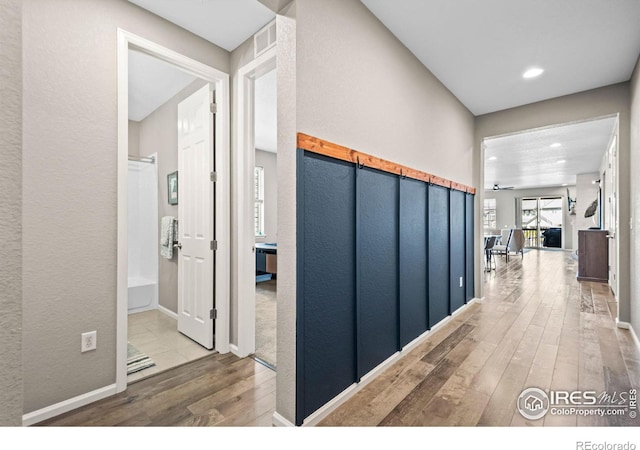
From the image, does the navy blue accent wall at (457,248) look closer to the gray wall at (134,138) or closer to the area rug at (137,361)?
the area rug at (137,361)

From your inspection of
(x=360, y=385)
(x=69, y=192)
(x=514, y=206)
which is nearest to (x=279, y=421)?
(x=360, y=385)

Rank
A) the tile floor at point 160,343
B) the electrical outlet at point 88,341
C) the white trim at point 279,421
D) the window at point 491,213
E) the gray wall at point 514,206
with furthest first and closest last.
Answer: the window at point 491,213
the gray wall at point 514,206
the tile floor at point 160,343
the electrical outlet at point 88,341
the white trim at point 279,421

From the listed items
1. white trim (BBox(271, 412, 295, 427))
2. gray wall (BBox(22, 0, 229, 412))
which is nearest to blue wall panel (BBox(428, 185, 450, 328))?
white trim (BBox(271, 412, 295, 427))

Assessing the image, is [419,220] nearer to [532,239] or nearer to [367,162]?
[367,162]

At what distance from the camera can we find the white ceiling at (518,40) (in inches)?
80.9

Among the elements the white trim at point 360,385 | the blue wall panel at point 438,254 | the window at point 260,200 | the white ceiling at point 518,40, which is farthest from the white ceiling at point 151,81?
the window at point 260,200

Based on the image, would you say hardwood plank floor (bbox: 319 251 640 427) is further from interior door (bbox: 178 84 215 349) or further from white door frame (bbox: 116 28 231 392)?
interior door (bbox: 178 84 215 349)

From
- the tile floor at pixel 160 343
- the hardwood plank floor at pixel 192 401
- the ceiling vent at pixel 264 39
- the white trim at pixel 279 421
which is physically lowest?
the hardwood plank floor at pixel 192 401

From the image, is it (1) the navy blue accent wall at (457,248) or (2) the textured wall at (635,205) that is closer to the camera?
(2) the textured wall at (635,205)

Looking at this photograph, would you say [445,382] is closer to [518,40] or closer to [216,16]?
[518,40]

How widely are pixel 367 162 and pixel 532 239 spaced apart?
45.3 feet

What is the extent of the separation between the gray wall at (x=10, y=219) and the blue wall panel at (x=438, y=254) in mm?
2764

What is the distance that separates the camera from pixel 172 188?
3363 millimetres

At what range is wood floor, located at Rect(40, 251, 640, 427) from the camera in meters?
1.64
